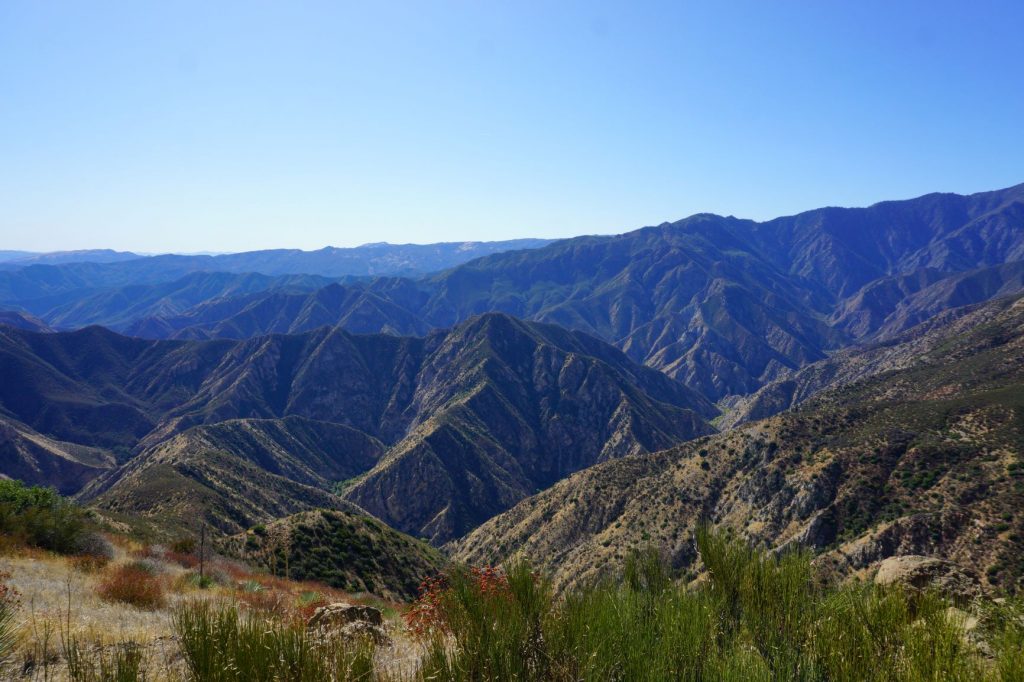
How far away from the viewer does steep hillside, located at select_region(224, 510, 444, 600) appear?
3388 centimetres

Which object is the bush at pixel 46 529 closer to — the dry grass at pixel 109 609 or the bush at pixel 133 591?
the dry grass at pixel 109 609

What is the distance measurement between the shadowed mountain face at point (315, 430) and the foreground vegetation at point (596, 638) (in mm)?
66342

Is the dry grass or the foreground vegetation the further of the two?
the dry grass

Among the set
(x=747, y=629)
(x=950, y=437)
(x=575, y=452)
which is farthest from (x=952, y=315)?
(x=747, y=629)

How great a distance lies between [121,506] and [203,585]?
5249 centimetres

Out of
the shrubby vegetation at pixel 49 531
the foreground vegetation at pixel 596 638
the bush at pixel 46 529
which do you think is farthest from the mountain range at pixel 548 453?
the bush at pixel 46 529

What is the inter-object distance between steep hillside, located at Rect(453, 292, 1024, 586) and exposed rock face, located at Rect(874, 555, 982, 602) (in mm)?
20805

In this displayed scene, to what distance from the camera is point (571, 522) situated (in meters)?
73.2

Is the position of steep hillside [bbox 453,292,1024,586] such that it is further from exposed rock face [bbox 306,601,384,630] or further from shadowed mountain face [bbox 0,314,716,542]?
shadowed mountain face [bbox 0,314,716,542]

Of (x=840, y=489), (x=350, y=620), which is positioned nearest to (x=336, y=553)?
(x=350, y=620)

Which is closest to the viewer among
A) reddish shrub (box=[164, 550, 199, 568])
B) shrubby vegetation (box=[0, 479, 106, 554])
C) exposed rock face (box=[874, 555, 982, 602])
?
exposed rock face (box=[874, 555, 982, 602])

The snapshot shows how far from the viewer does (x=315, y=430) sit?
15675 centimetres

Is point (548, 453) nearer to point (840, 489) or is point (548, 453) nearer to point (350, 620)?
point (840, 489)

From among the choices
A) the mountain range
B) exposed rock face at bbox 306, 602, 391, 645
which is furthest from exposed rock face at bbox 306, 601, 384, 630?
the mountain range
